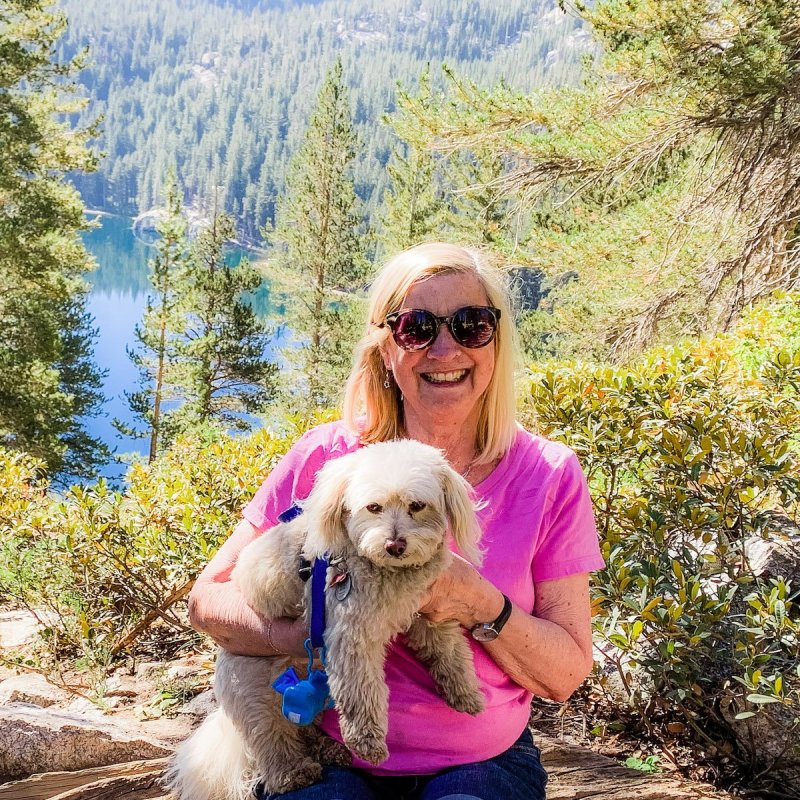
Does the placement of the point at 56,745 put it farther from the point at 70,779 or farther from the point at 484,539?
the point at 484,539

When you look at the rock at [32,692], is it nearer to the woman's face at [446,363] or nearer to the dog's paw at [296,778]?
the dog's paw at [296,778]

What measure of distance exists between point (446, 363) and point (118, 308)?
99459 mm

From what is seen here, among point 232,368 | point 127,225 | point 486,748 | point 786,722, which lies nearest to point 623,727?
point 786,722

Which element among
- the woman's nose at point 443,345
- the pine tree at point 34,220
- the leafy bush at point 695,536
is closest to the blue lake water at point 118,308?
the pine tree at point 34,220

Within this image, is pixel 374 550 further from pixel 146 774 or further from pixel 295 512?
pixel 146 774

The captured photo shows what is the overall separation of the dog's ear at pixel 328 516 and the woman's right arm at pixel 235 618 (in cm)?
24

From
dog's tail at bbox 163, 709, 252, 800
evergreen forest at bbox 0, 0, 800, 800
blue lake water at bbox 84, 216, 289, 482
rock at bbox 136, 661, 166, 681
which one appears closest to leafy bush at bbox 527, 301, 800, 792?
evergreen forest at bbox 0, 0, 800, 800

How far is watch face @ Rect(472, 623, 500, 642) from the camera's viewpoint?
2.00m

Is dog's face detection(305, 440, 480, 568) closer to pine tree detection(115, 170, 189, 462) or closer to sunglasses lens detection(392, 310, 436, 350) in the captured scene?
sunglasses lens detection(392, 310, 436, 350)

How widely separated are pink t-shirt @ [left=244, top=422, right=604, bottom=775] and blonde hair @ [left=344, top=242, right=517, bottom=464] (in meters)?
0.11

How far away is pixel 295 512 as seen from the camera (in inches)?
90.2

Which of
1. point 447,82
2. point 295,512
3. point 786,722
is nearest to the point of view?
point 295,512

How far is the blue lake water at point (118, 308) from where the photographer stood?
58.2m

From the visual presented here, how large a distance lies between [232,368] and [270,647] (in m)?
27.5
